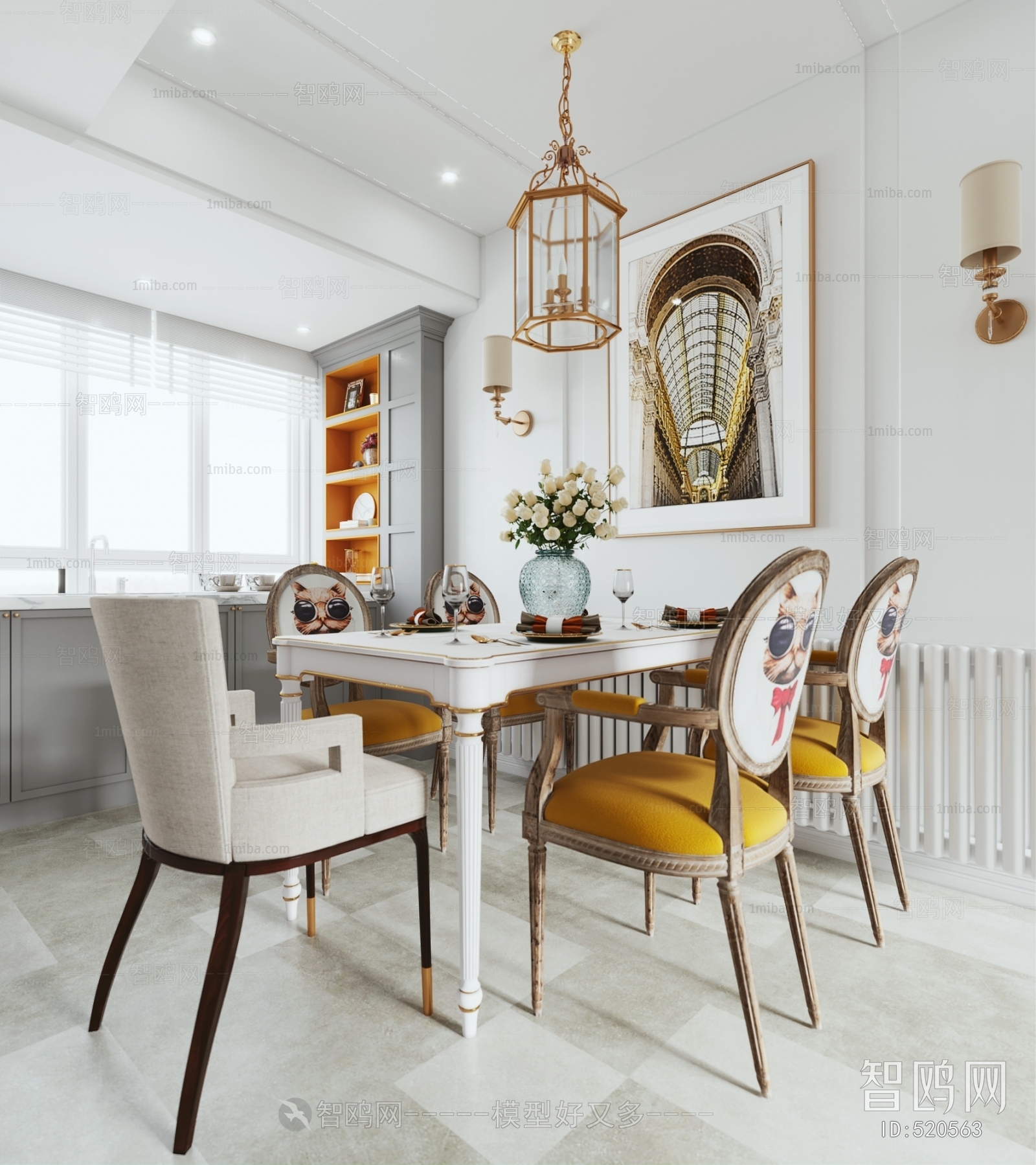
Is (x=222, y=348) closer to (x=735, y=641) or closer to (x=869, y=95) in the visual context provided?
(x=869, y=95)

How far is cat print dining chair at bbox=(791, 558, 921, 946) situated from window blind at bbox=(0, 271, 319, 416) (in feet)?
12.3

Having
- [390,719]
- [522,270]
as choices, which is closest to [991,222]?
[522,270]

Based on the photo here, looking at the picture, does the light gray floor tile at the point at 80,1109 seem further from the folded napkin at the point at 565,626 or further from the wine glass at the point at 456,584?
the folded napkin at the point at 565,626

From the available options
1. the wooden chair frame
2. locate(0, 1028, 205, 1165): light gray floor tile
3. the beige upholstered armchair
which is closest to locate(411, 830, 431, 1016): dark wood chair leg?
the wooden chair frame

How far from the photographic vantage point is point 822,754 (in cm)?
193

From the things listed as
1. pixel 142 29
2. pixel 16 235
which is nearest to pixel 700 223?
pixel 142 29

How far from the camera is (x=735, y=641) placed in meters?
1.36

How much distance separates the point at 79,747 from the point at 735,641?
2.89 meters

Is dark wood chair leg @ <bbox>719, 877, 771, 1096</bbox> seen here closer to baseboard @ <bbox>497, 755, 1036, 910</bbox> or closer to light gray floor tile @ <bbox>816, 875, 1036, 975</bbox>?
light gray floor tile @ <bbox>816, 875, 1036, 975</bbox>

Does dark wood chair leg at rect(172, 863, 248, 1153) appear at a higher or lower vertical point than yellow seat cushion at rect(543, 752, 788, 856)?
lower

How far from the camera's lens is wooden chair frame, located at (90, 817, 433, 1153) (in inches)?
46.8

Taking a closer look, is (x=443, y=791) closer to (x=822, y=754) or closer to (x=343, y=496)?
(x=822, y=754)

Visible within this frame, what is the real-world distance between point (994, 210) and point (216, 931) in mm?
2693

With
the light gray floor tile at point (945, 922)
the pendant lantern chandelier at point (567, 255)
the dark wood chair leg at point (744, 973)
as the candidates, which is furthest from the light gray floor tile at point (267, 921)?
the pendant lantern chandelier at point (567, 255)
